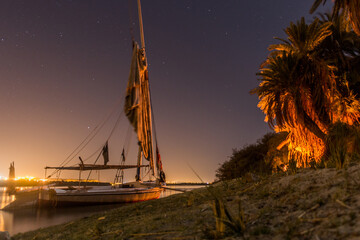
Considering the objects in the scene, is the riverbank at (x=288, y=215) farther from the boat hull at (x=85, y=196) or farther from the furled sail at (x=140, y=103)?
the furled sail at (x=140, y=103)

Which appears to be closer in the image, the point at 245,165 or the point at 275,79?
the point at 275,79

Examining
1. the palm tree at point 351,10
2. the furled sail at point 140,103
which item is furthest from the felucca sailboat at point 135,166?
the palm tree at point 351,10

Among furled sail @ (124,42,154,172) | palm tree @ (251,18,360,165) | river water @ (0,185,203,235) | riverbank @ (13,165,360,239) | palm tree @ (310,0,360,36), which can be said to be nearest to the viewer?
riverbank @ (13,165,360,239)

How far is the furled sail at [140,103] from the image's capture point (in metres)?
26.6

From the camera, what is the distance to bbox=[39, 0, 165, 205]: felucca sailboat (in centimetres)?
2080

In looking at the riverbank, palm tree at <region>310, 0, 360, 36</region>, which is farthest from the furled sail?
the riverbank

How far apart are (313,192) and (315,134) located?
882 centimetres

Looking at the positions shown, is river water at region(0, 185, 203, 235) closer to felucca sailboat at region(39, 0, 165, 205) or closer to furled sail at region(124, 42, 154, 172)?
felucca sailboat at region(39, 0, 165, 205)

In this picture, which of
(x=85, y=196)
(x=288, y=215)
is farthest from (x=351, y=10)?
(x=85, y=196)

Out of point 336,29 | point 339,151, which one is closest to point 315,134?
point 336,29

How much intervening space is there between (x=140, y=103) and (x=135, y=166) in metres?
7.78

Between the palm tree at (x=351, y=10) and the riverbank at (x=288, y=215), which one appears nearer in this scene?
the riverbank at (x=288, y=215)

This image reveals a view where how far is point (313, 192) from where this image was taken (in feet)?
7.95

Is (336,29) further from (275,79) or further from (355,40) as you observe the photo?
(275,79)
